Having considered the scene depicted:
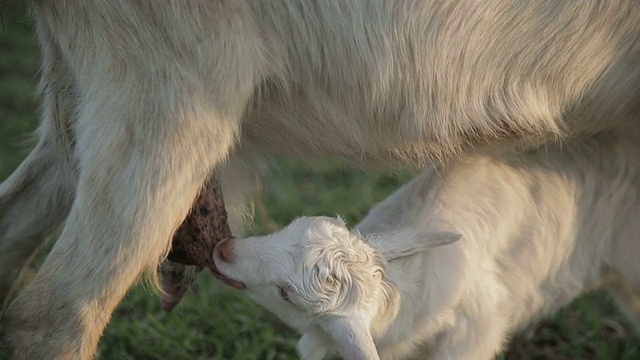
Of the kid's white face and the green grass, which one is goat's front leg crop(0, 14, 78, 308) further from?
the kid's white face

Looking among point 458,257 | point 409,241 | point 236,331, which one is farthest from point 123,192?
point 236,331

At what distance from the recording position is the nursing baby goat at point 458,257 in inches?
153

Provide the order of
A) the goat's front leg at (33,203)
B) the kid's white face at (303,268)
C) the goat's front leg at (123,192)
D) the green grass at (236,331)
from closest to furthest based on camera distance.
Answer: the goat's front leg at (123,192), the kid's white face at (303,268), the goat's front leg at (33,203), the green grass at (236,331)

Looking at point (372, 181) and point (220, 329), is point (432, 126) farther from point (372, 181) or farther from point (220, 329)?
point (372, 181)

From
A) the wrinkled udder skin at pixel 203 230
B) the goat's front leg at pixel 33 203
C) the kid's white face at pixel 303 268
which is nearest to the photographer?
the kid's white face at pixel 303 268

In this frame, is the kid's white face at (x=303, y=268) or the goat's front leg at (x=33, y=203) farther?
the goat's front leg at (x=33, y=203)

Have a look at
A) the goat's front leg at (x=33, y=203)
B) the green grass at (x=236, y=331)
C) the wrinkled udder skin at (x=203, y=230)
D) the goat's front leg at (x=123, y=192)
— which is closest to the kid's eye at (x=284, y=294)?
the wrinkled udder skin at (x=203, y=230)

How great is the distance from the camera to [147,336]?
4898mm

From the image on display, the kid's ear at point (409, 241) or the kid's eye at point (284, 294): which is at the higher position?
the kid's ear at point (409, 241)

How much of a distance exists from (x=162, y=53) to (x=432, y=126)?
88 cm

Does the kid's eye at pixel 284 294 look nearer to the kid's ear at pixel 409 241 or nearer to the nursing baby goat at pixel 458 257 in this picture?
the nursing baby goat at pixel 458 257

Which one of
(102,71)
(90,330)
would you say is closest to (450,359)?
(90,330)

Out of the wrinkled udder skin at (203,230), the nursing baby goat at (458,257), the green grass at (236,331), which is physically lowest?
the green grass at (236,331)

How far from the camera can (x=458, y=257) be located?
4.05 metres
